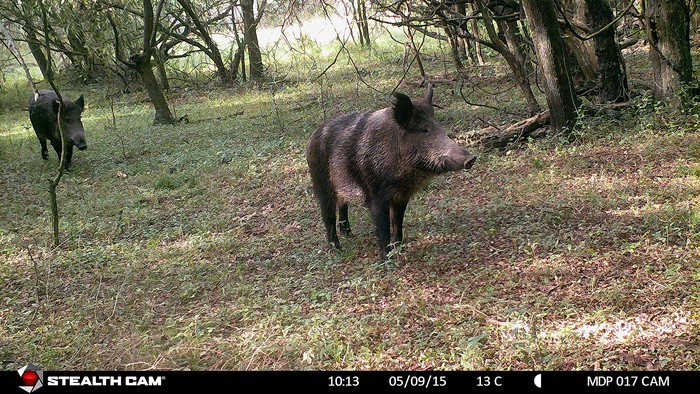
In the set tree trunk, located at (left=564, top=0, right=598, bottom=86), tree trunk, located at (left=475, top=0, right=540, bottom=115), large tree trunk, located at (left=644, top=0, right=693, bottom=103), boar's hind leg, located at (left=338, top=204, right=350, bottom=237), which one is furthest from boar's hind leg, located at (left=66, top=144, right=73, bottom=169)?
large tree trunk, located at (left=644, top=0, right=693, bottom=103)

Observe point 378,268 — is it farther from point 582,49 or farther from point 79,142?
point 79,142

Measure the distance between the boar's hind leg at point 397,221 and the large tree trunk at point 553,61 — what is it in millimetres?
3272

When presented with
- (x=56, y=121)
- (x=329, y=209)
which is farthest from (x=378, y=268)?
(x=56, y=121)

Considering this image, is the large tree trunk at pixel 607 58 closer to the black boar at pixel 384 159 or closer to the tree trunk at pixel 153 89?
the black boar at pixel 384 159

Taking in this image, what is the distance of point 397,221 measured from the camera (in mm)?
5715

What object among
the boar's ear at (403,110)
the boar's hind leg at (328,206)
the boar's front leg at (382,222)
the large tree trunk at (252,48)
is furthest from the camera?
the large tree trunk at (252,48)

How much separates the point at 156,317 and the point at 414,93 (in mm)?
8484

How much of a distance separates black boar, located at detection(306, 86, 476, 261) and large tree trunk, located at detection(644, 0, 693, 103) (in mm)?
3985

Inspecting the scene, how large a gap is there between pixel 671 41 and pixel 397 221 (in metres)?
4.63

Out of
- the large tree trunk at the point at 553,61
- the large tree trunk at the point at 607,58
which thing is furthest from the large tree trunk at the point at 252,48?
the large tree trunk at the point at 553,61

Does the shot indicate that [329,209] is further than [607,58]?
No
